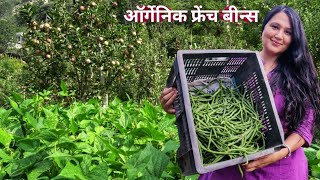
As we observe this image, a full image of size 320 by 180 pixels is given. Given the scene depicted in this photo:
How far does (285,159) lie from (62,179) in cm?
87

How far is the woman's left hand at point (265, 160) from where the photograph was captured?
5.39ft

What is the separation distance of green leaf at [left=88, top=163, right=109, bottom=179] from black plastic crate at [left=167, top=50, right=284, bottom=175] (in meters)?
0.27

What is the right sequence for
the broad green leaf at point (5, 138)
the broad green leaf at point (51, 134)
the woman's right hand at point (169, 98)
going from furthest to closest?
the broad green leaf at point (5, 138) → the broad green leaf at point (51, 134) → the woman's right hand at point (169, 98)

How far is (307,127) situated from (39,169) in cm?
104

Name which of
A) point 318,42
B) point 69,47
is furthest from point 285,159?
point 318,42

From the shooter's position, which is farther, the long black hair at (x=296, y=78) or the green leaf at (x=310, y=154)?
the green leaf at (x=310, y=154)

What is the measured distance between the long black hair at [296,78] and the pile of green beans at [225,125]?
14cm

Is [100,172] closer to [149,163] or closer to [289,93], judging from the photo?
[149,163]

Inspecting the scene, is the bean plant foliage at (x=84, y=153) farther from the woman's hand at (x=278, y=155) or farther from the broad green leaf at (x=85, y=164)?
the woman's hand at (x=278, y=155)

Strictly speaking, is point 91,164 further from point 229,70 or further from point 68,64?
point 68,64

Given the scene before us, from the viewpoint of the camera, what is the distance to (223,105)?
1.73 metres

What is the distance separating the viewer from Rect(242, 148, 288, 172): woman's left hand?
1.64 meters

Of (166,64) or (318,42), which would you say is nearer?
(318,42)

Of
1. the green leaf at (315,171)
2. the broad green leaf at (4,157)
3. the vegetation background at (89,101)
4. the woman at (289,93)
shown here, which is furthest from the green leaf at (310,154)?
the broad green leaf at (4,157)
